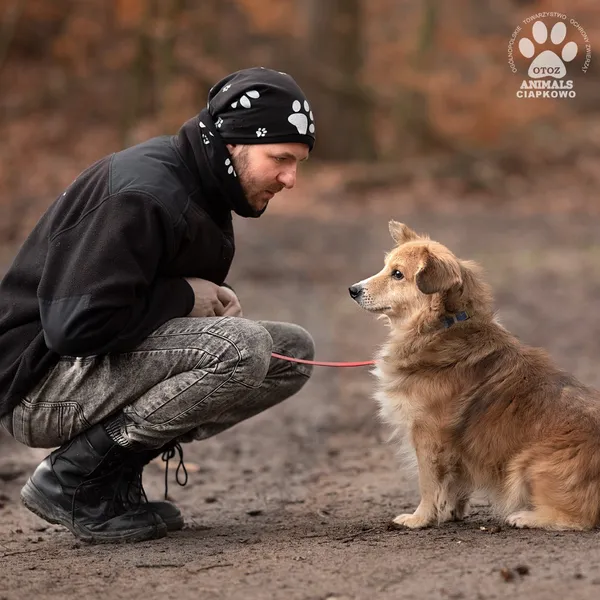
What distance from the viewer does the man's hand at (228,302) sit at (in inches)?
178

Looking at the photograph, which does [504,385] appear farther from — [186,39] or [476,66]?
[476,66]

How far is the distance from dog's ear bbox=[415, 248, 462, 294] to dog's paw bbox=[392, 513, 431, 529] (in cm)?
100

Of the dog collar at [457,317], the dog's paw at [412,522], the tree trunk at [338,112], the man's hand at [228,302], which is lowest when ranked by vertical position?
the dog's paw at [412,522]

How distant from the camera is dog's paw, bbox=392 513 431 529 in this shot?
175 inches

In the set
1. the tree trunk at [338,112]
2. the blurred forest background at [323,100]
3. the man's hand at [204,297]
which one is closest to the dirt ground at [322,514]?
the man's hand at [204,297]

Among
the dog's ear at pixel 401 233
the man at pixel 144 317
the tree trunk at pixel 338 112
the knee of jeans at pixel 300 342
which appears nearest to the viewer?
the man at pixel 144 317

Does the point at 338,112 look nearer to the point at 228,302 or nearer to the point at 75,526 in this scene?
the point at 228,302

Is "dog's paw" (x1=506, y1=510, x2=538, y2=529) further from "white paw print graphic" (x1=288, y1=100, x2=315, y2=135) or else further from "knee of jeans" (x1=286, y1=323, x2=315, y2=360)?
"white paw print graphic" (x1=288, y1=100, x2=315, y2=135)

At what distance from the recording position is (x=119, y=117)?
19484mm

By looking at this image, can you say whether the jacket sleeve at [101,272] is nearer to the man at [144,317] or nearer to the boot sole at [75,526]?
the man at [144,317]

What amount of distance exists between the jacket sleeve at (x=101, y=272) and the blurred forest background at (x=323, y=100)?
10429mm

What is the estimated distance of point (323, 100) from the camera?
18047 millimetres

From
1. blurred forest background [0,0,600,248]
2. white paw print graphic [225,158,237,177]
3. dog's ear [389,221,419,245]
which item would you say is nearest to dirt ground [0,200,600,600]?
dog's ear [389,221,419,245]

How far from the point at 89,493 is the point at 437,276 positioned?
1.79 meters
